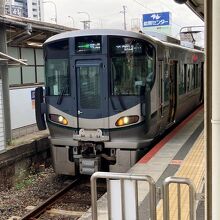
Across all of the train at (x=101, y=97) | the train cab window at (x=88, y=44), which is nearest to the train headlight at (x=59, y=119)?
the train at (x=101, y=97)

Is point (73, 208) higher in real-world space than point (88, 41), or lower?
lower

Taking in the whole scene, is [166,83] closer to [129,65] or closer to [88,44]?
[129,65]

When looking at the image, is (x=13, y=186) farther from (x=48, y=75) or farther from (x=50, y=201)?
(x=48, y=75)

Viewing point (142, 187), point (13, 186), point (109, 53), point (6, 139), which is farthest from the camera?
point (6, 139)

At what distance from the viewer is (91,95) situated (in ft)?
24.9

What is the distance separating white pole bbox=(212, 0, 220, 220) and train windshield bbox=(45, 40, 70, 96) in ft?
19.5

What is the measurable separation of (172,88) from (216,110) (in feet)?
25.3

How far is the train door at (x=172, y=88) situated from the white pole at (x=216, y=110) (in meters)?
7.34

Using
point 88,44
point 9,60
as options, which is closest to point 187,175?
point 88,44

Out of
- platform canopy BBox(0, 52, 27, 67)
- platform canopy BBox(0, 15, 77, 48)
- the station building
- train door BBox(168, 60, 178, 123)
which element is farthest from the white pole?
the station building

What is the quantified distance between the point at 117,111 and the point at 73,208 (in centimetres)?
196

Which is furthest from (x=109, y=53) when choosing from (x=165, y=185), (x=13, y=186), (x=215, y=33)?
(x=215, y=33)

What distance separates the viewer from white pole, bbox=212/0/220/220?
6.13 feet

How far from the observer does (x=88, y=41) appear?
7.53 metres
